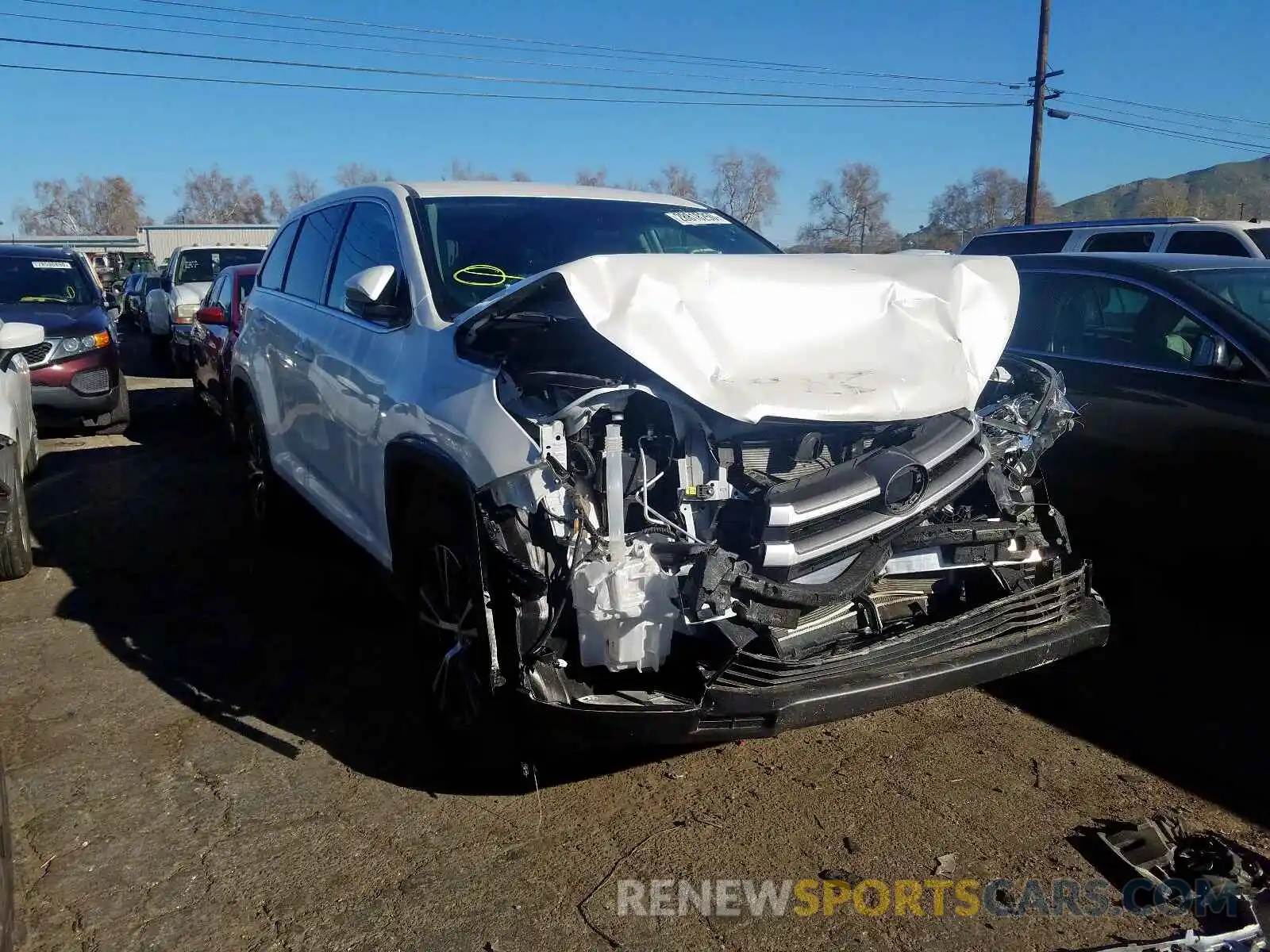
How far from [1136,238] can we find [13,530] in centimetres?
1137

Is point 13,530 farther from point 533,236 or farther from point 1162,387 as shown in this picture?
point 1162,387

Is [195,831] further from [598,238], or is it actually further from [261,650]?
[598,238]

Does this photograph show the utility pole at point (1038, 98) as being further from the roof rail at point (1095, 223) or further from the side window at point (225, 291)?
the side window at point (225, 291)

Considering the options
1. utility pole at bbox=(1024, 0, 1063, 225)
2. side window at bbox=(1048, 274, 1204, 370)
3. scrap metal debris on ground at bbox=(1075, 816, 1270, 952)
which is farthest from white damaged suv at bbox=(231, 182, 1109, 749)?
utility pole at bbox=(1024, 0, 1063, 225)

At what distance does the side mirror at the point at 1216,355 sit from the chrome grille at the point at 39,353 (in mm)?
8958

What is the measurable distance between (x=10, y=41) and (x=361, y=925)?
27.0 meters

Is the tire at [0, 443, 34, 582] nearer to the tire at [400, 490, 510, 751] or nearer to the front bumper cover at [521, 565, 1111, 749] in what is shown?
the tire at [400, 490, 510, 751]

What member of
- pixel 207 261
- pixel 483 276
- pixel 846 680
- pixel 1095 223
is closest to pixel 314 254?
pixel 483 276

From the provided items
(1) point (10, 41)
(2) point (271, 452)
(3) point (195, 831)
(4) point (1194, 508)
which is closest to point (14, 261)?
(2) point (271, 452)

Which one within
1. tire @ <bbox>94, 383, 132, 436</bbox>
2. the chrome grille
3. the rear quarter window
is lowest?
tire @ <bbox>94, 383, 132, 436</bbox>

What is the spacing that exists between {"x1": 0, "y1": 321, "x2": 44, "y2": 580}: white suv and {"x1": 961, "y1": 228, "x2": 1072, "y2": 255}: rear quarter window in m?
10.2

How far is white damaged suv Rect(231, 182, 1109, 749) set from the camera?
2.74m

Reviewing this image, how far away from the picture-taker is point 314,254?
5.09 metres

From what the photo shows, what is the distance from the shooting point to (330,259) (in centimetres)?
477
